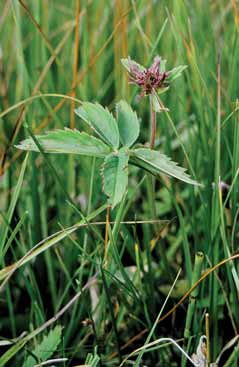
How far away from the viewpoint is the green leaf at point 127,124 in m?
0.75

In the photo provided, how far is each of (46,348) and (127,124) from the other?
0.99 feet

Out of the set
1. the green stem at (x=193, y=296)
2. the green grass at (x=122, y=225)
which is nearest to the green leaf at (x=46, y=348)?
the green grass at (x=122, y=225)

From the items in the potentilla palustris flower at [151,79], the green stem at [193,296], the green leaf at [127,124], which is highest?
the potentilla palustris flower at [151,79]

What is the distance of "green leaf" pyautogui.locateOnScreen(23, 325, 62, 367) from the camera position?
30.2 inches

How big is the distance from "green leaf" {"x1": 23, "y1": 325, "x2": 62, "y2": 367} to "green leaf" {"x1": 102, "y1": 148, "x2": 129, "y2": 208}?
0.20 m

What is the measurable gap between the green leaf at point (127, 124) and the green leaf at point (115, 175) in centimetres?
2

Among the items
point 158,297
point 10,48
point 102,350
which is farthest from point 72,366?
point 10,48

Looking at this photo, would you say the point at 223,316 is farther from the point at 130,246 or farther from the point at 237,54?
the point at 237,54

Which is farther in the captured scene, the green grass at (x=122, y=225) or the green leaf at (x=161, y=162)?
the green grass at (x=122, y=225)

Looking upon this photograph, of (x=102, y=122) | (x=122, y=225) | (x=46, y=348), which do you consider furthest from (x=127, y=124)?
(x=46, y=348)

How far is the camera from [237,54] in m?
0.91

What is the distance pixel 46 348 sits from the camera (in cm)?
78

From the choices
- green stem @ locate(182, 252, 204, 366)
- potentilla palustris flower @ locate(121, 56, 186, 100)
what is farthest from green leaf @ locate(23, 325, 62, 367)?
potentilla palustris flower @ locate(121, 56, 186, 100)

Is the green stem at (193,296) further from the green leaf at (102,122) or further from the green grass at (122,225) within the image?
the green leaf at (102,122)
